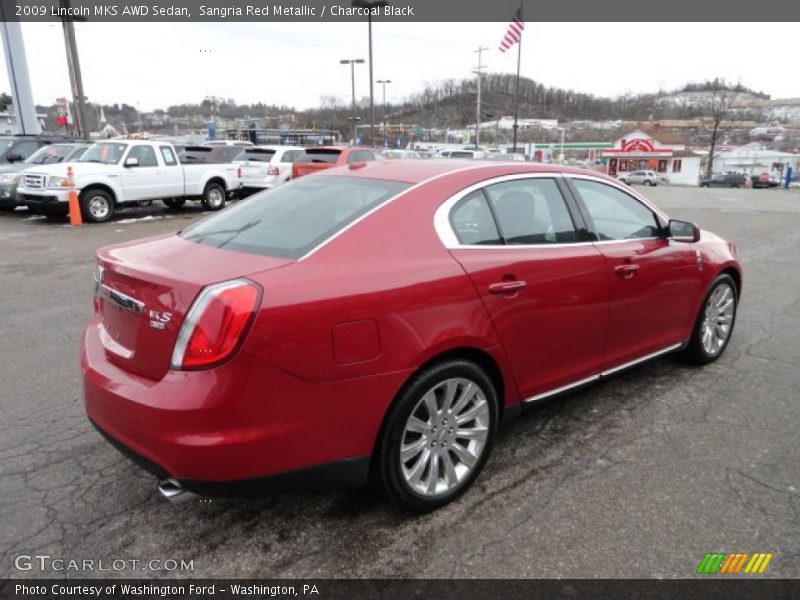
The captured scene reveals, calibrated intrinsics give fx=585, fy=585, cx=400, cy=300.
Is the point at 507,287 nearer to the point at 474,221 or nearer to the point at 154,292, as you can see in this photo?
the point at 474,221

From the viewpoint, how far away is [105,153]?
13016mm

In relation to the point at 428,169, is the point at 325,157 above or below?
below

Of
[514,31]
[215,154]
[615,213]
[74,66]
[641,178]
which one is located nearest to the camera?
[615,213]

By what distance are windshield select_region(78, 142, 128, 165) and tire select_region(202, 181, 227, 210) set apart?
2321mm

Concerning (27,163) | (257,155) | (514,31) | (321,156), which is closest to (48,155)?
(27,163)

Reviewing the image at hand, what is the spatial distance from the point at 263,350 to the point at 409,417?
77cm

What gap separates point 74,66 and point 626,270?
2339cm

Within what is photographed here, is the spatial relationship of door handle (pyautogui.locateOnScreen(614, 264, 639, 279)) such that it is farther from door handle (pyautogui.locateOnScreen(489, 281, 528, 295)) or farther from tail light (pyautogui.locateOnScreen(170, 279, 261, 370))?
tail light (pyautogui.locateOnScreen(170, 279, 261, 370))

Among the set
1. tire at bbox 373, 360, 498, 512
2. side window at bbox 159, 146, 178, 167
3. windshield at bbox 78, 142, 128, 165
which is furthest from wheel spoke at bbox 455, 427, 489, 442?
side window at bbox 159, 146, 178, 167

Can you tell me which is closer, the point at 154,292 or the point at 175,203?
the point at 154,292

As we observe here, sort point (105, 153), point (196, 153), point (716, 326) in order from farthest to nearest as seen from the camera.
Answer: point (196, 153) → point (105, 153) → point (716, 326)

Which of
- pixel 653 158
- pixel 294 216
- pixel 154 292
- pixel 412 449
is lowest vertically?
pixel 653 158

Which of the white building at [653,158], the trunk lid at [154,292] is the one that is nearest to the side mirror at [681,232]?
the trunk lid at [154,292]
